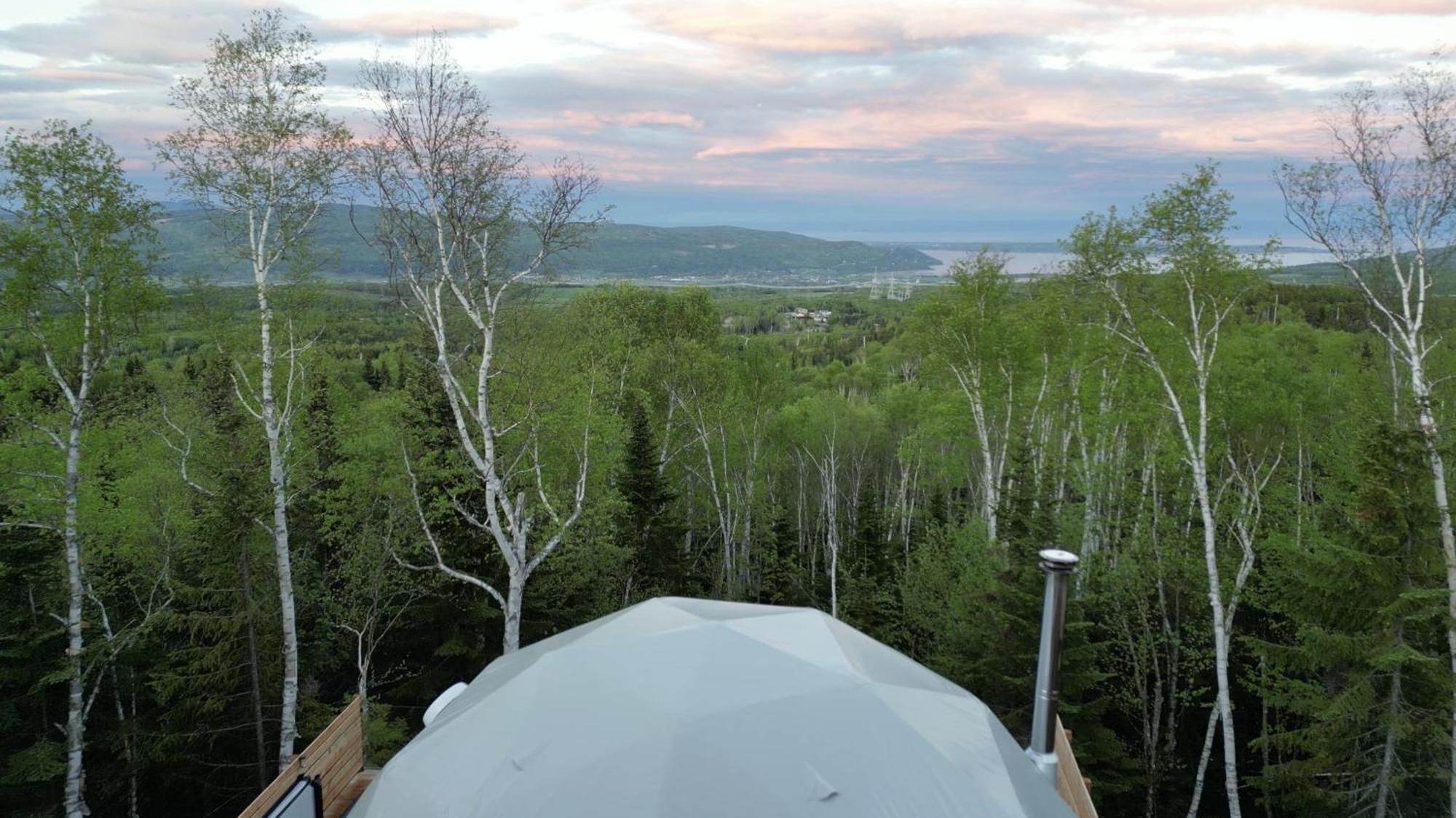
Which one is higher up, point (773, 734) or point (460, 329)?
point (460, 329)

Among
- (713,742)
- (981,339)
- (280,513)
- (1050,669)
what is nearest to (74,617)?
(280,513)

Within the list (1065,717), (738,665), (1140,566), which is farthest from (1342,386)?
(738,665)

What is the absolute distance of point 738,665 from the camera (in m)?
6.64

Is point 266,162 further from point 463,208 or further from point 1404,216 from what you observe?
point 1404,216

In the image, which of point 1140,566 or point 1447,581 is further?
point 1140,566

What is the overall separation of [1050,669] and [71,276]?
15388 millimetres

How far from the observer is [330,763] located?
8602 mm

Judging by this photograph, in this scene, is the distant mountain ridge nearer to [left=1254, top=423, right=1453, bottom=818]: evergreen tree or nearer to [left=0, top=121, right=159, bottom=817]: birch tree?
[left=0, top=121, right=159, bottom=817]: birch tree

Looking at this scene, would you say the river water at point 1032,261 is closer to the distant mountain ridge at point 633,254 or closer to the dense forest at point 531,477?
the dense forest at point 531,477

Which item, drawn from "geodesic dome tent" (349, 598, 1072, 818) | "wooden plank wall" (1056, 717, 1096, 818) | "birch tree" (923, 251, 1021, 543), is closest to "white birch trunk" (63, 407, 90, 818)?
"geodesic dome tent" (349, 598, 1072, 818)

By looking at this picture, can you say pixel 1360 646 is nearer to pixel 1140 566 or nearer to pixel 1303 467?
pixel 1140 566

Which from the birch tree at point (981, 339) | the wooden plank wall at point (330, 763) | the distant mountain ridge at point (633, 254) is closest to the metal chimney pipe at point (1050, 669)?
the wooden plank wall at point (330, 763)

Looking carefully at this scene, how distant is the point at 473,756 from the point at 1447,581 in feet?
47.8

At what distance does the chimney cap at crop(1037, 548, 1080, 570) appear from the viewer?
794cm
